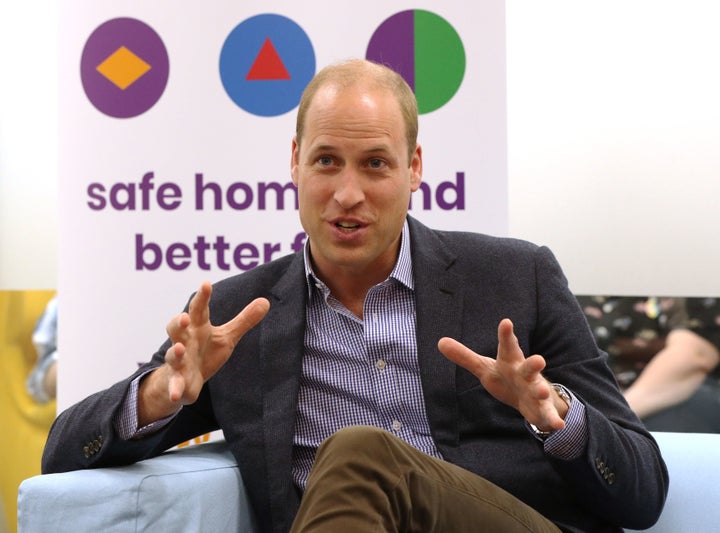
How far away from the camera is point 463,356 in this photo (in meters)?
1.83

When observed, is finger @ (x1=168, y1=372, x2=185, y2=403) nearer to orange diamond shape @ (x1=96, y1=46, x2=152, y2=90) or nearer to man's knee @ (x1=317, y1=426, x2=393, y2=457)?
man's knee @ (x1=317, y1=426, x2=393, y2=457)

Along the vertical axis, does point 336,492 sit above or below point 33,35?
below

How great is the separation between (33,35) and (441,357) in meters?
2.82

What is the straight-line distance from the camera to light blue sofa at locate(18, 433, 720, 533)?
186 cm

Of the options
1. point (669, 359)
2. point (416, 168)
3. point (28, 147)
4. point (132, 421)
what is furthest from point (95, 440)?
point (28, 147)

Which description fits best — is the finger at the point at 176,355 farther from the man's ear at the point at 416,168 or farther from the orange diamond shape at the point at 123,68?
the orange diamond shape at the point at 123,68

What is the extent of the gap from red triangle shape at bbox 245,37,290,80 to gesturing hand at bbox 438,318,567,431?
1.31m

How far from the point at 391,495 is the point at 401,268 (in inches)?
26.9

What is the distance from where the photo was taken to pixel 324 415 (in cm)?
214

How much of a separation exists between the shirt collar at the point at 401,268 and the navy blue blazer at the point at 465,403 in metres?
0.02

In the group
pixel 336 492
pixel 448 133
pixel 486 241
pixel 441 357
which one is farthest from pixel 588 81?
pixel 336 492

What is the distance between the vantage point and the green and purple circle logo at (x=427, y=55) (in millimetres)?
2842

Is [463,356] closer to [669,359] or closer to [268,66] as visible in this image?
[268,66]

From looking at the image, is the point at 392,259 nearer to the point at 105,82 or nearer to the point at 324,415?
the point at 324,415
